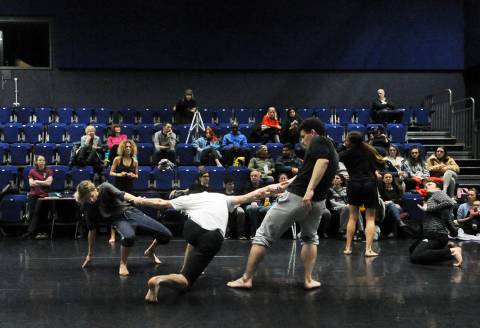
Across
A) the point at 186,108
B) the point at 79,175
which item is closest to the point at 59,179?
the point at 79,175

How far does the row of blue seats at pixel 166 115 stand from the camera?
13422mm

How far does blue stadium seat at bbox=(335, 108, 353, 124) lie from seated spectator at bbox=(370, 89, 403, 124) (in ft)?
1.72

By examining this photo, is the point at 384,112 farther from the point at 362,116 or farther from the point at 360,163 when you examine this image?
the point at 360,163

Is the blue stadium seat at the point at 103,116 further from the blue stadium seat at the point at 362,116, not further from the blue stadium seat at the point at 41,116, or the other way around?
the blue stadium seat at the point at 362,116

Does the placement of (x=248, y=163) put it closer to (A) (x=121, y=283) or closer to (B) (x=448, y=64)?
(A) (x=121, y=283)

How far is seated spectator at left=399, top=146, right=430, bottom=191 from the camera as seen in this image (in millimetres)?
10836

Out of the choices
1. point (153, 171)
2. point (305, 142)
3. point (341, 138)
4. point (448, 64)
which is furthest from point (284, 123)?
point (305, 142)

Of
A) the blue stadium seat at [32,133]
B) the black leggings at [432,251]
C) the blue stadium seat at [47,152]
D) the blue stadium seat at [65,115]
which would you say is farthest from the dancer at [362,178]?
the blue stadium seat at [65,115]

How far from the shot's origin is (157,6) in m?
14.7

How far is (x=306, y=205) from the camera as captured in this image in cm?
530

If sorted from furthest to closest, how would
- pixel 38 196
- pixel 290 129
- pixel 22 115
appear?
pixel 22 115
pixel 290 129
pixel 38 196

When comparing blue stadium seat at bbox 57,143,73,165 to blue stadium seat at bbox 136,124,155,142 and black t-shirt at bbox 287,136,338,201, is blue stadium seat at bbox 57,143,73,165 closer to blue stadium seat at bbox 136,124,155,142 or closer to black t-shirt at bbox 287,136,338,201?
blue stadium seat at bbox 136,124,155,142

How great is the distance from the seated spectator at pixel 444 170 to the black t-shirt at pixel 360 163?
100.0 inches

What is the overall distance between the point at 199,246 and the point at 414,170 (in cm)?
706
